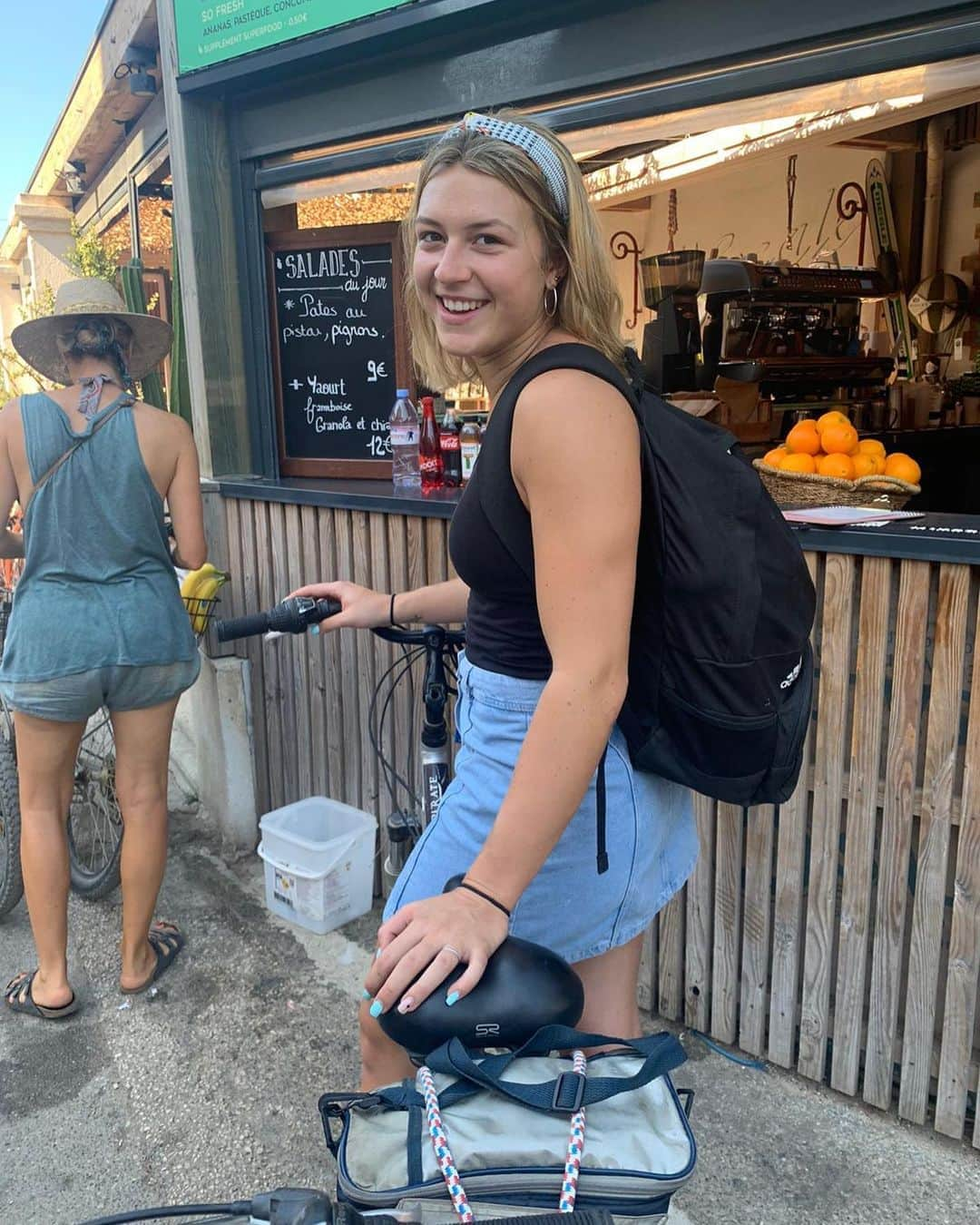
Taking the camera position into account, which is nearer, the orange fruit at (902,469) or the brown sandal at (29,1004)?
the orange fruit at (902,469)

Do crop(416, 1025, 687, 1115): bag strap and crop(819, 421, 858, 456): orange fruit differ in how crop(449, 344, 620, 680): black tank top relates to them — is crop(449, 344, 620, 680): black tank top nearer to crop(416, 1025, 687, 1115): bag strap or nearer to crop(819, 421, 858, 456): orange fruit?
crop(416, 1025, 687, 1115): bag strap

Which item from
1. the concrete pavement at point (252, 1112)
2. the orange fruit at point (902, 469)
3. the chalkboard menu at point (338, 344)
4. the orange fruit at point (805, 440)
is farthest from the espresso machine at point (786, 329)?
the concrete pavement at point (252, 1112)

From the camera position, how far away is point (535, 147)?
146 cm

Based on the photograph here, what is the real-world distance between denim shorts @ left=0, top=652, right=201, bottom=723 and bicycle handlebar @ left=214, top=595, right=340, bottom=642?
109 centimetres

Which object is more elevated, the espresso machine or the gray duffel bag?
the espresso machine

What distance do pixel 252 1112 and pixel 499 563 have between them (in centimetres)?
202

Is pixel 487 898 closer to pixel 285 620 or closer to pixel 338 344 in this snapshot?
pixel 285 620

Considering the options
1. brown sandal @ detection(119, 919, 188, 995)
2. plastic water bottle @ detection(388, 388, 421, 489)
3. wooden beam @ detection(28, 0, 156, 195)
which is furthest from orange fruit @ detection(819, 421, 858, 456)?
wooden beam @ detection(28, 0, 156, 195)

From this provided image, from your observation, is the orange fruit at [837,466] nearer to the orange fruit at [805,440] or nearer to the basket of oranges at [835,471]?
the basket of oranges at [835,471]

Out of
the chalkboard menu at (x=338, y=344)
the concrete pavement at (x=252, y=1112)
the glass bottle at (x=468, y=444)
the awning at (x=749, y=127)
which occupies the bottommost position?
the concrete pavement at (x=252, y=1112)

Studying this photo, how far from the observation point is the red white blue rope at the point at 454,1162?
106 centimetres

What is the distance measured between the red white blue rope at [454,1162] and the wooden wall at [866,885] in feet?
5.25

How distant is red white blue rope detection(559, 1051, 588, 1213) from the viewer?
1068 mm

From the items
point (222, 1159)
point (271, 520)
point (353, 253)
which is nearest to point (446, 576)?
point (271, 520)
